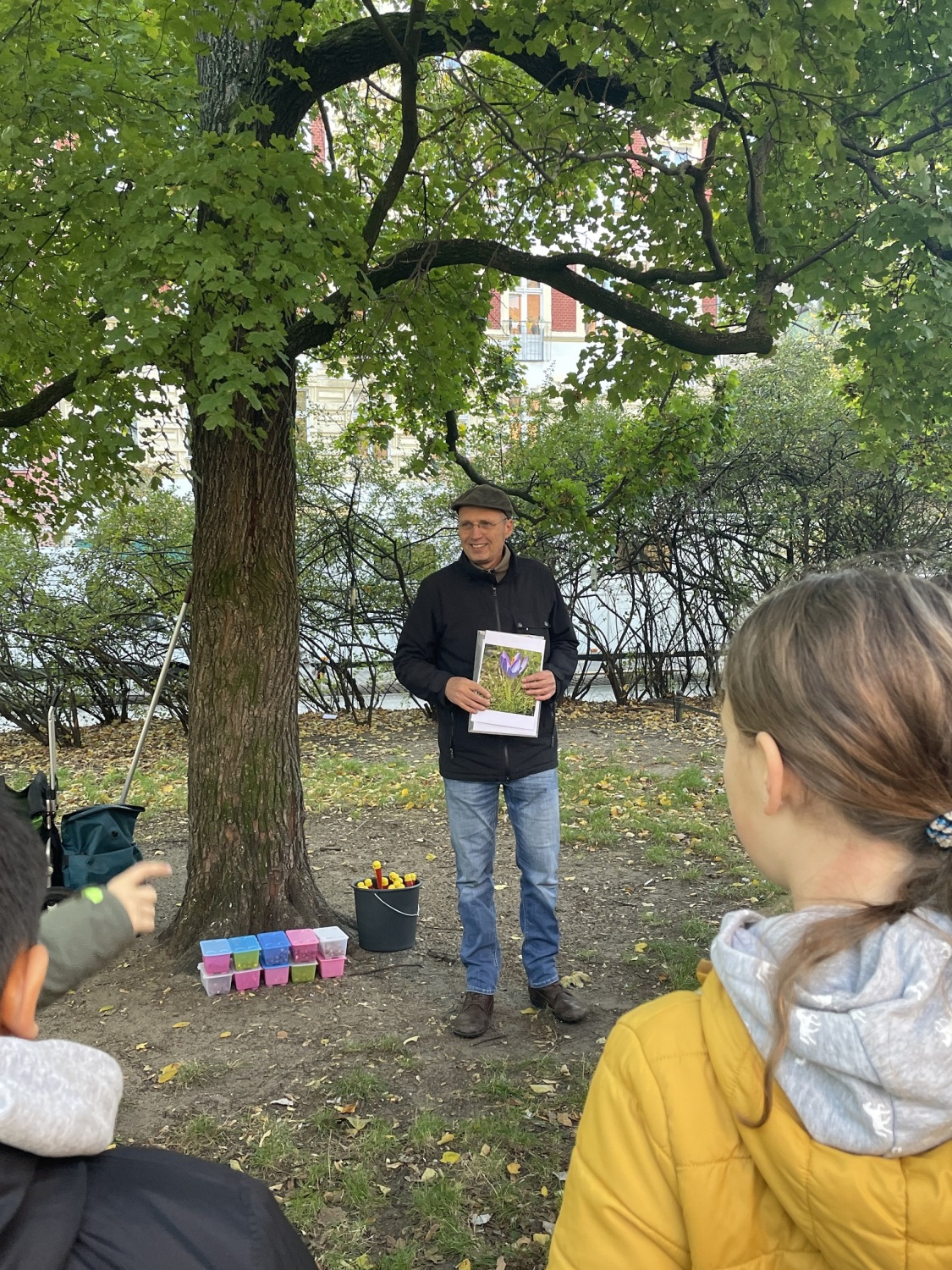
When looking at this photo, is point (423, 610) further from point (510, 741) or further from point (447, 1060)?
point (447, 1060)

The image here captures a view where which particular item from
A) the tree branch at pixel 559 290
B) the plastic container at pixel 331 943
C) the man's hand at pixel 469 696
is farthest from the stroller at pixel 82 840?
the tree branch at pixel 559 290

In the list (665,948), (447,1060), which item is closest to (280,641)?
(447,1060)

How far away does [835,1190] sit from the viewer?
3.19ft

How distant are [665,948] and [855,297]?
3390 mm

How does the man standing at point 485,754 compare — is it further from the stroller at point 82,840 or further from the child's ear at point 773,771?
the child's ear at point 773,771

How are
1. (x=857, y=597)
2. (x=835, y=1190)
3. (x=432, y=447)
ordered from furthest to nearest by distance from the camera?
1. (x=432, y=447)
2. (x=857, y=597)
3. (x=835, y=1190)

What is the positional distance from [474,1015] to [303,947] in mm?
975

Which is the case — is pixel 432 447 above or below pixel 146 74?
below

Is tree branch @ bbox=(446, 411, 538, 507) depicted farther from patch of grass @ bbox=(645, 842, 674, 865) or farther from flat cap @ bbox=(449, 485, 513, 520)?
patch of grass @ bbox=(645, 842, 674, 865)

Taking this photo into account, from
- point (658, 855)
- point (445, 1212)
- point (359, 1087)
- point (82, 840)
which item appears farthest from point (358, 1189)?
point (658, 855)

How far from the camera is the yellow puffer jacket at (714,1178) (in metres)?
0.96

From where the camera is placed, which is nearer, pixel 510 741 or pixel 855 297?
pixel 510 741

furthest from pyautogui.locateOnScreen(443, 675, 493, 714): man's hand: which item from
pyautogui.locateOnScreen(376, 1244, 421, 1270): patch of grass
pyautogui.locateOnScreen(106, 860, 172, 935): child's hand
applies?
pyautogui.locateOnScreen(106, 860, 172, 935): child's hand

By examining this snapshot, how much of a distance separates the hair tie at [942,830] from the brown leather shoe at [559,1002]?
3.46 meters
